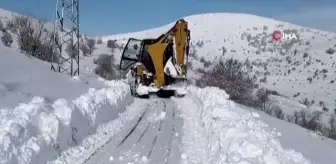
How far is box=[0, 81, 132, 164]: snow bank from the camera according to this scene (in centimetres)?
944

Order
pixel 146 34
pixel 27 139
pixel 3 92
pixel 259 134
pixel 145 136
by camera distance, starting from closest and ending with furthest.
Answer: pixel 27 139
pixel 259 134
pixel 145 136
pixel 3 92
pixel 146 34

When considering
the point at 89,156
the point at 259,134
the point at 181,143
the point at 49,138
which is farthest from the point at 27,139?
the point at 259,134

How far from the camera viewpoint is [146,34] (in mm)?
123688

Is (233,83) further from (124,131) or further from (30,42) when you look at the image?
(124,131)

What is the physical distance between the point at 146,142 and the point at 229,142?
9.05 feet

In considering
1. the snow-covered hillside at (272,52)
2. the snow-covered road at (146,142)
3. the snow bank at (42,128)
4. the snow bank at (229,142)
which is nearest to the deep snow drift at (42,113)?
the snow bank at (42,128)

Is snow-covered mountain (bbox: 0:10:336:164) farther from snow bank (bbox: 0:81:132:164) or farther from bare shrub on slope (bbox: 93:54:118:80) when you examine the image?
bare shrub on slope (bbox: 93:54:118:80)

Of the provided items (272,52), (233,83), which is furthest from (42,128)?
(272,52)

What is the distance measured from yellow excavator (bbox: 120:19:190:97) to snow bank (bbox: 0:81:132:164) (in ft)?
32.7

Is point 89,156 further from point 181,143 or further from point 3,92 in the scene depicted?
point 3,92

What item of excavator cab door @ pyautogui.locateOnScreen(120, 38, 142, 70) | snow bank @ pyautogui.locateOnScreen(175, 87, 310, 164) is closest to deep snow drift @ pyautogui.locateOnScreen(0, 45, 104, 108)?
excavator cab door @ pyautogui.locateOnScreen(120, 38, 142, 70)

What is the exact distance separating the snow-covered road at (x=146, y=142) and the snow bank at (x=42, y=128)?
2.97 ft

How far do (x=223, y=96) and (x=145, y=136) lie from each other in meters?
7.74

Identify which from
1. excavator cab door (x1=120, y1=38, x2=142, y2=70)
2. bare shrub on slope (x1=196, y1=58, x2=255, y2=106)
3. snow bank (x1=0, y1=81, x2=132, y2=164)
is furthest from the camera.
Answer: bare shrub on slope (x1=196, y1=58, x2=255, y2=106)
